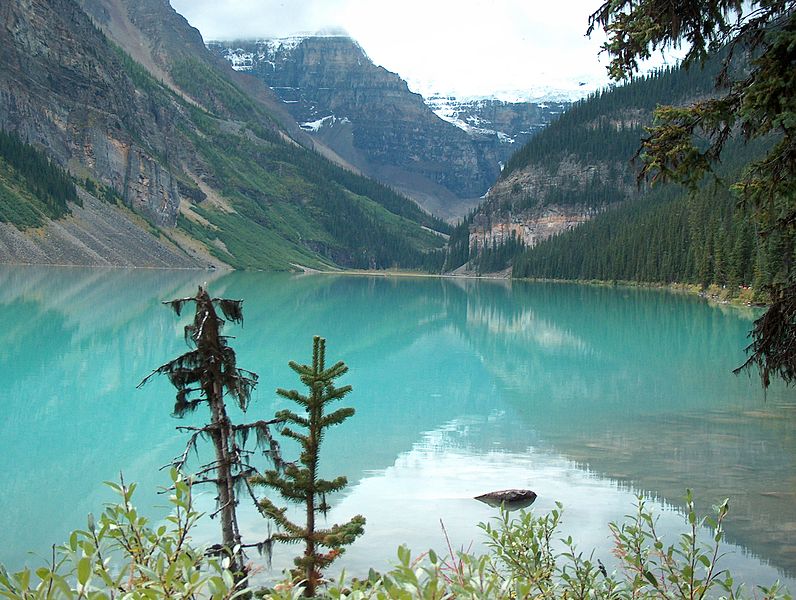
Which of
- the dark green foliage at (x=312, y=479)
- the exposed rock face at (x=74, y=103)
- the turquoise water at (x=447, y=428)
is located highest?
the exposed rock face at (x=74, y=103)

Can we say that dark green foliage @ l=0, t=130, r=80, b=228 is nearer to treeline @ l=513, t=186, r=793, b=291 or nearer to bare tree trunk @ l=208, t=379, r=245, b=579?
treeline @ l=513, t=186, r=793, b=291

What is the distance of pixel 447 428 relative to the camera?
24.0 m

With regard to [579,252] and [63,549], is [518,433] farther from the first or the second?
[579,252]

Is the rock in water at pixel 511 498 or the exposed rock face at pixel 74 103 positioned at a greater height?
the exposed rock face at pixel 74 103

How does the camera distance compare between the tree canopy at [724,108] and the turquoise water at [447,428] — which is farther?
the turquoise water at [447,428]

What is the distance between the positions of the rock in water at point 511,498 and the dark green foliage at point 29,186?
116 metres

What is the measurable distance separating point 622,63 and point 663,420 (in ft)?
56.5

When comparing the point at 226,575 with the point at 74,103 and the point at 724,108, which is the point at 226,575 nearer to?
the point at 724,108

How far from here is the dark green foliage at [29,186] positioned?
11988 cm

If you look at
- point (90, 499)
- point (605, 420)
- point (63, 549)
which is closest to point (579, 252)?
point (605, 420)

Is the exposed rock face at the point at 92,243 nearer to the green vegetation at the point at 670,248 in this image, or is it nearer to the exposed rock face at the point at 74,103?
the exposed rock face at the point at 74,103

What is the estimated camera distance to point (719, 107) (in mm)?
8617

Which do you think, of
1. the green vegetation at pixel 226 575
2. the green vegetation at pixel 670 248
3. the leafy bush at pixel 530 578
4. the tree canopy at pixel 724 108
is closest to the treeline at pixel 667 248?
the green vegetation at pixel 670 248

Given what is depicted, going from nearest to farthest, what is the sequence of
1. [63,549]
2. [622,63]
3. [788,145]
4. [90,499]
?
[63,549] < [788,145] < [622,63] < [90,499]
